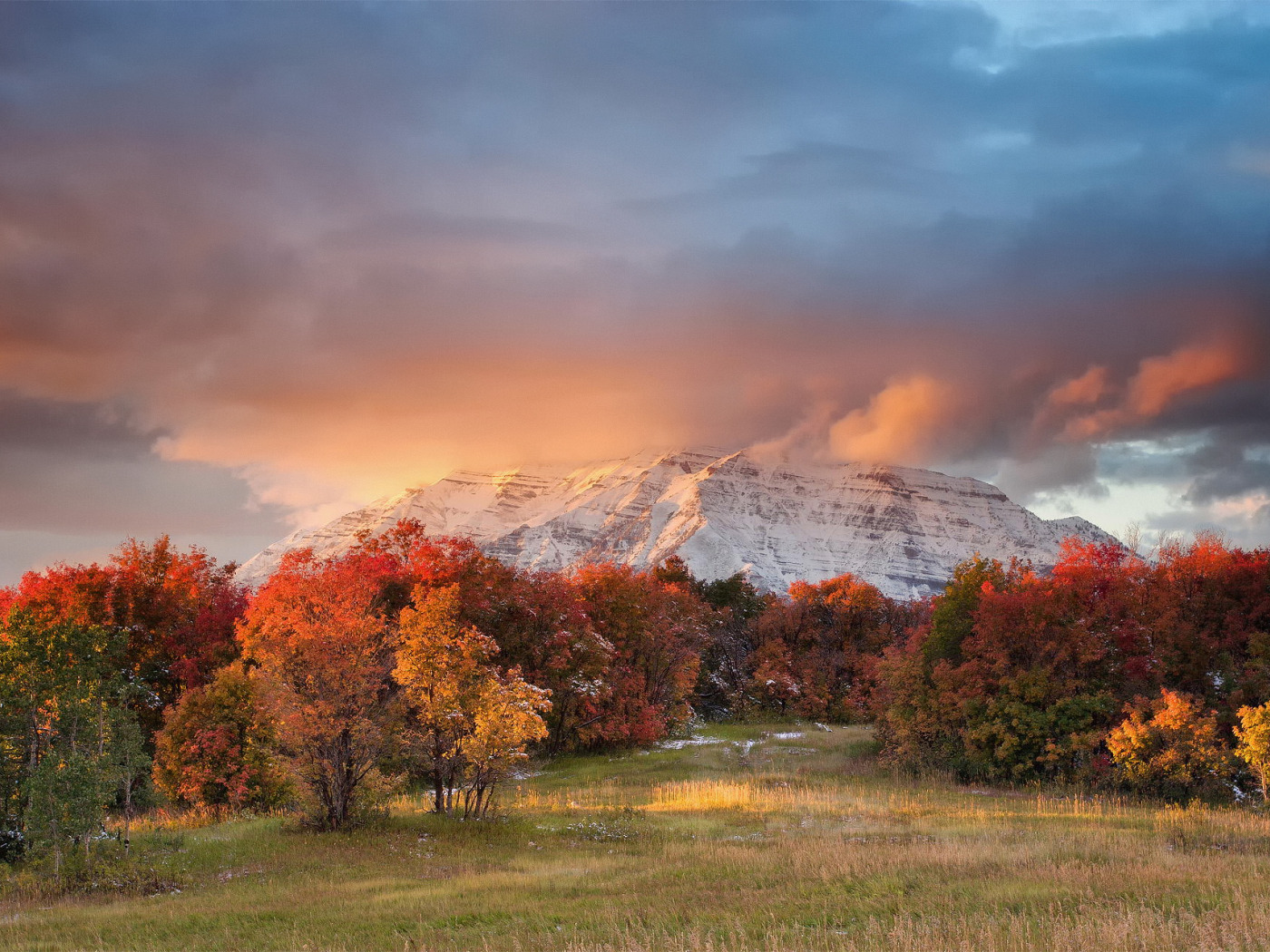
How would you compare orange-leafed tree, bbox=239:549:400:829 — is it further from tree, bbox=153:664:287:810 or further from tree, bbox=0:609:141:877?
tree, bbox=153:664:287:810

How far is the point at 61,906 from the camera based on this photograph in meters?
17.8

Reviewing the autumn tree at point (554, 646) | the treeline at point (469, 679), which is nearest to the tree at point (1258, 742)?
the treeline at point (469, 679)

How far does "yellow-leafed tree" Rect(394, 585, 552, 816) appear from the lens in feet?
86.9

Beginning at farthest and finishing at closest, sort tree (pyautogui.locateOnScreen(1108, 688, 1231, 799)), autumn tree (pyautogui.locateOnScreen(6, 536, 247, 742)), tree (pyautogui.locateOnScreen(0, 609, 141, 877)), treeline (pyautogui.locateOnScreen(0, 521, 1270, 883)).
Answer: autumn tree (pyautogui.locateOnScreen(6, 536, 247, 742)) < tree (pyautogui.locateOnScreen(1108, 688, 1231, 799)) < treeline (pyautogui.locateOnScreen(0, 521, 1270, 883)) < tree (pyautogui.locateOnScreen(0, 609, 141, 877))

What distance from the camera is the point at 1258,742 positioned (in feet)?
93.4

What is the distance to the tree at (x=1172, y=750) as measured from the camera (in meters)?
31.1

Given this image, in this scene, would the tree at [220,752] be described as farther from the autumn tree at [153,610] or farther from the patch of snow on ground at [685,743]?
the patch of snow on ground at [685,743]

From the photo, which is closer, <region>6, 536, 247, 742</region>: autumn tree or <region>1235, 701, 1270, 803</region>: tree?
<region>1235, 701, 1270, 803</region>: tree

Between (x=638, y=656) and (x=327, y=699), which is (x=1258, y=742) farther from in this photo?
(x=638, y=656)

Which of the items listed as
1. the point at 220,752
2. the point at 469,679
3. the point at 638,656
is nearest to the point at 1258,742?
the point at 469,679

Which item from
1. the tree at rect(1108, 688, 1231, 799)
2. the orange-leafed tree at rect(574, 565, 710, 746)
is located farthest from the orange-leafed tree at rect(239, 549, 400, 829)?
the tree at rect(1108, 688, 1231, 799)

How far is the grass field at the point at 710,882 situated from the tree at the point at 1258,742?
76.6 inches

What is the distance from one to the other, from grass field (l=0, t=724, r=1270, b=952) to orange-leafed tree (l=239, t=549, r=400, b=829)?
165 centimetres

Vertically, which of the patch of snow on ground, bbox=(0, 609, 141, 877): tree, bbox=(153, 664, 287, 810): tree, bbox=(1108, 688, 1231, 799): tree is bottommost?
the patch of snow on ground
